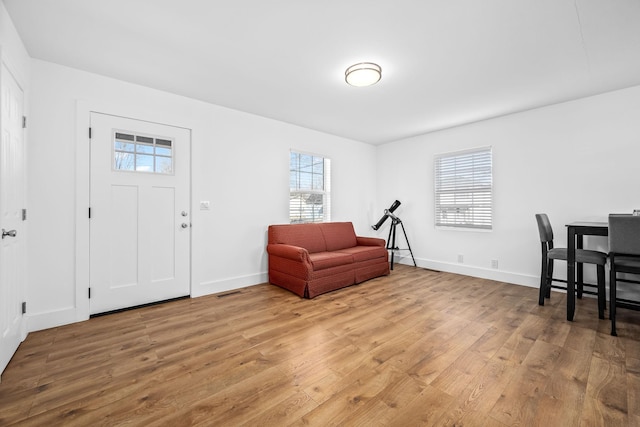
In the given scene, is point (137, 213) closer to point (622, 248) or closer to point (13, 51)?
point (13, 51)

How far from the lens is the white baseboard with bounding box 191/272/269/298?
3.35 meters

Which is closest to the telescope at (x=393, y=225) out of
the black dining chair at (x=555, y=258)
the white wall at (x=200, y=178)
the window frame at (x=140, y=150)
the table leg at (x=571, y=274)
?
the white wall at (x=200, y=178)

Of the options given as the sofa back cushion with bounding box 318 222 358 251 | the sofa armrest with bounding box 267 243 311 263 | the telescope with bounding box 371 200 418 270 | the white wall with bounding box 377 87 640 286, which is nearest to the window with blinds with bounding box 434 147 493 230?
the white wall with bounding box 377 87 640 286

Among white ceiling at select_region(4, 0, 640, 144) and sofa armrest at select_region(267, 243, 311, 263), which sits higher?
white ceiling at select_region(4, 0, 640, 144)

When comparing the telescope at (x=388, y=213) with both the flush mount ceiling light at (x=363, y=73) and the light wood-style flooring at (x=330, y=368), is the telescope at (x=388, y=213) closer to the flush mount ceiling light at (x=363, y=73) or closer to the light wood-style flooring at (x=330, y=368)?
the light wood-style flooring at (x=330, y=368)

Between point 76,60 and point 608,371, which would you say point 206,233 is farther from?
point 608,371

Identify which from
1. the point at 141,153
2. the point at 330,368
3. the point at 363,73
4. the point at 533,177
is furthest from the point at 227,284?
the point at 533,177

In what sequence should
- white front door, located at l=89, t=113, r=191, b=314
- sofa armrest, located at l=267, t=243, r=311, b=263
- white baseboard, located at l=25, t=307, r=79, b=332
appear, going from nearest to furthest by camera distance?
white baseboard, located at l=25, t=307, r=79, b=332
white front door, located at l=89, t=113, r=191, b=314
sofa armrest, located at l=267, t=243, r=311, b=263

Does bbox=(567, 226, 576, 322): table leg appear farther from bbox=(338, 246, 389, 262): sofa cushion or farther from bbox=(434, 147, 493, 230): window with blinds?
bbox=(338, 246, 389, 262): sofa cushion

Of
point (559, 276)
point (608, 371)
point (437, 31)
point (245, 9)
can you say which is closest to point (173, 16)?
point (245, 9)

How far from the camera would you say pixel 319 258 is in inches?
138

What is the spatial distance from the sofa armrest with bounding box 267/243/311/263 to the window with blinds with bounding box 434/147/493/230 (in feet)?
9.02

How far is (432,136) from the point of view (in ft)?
15.7

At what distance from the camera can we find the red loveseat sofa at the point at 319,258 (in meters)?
3.32
